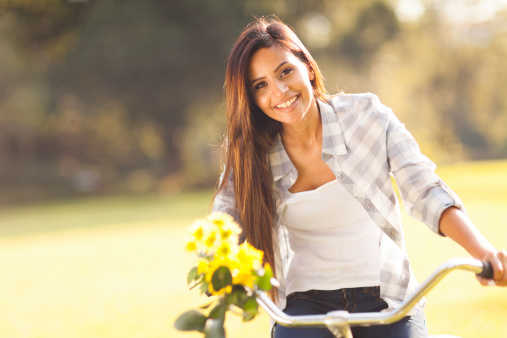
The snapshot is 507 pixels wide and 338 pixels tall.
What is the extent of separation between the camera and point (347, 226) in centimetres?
293

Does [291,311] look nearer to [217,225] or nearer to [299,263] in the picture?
[299,263]

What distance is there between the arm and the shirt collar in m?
0.62

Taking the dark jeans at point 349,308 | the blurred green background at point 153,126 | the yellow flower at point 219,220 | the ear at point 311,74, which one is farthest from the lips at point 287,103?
the blurred green background at point 153,126

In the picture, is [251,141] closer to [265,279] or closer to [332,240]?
[332,240]

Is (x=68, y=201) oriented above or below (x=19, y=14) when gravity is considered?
below

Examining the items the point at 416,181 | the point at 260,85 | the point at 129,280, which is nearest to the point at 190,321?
the point at 416,181

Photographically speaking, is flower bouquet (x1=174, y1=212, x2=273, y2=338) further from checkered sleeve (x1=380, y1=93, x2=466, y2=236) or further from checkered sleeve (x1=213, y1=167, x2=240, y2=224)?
checkered sleeve (x1=213, y1=167, x2=240, y2=224)

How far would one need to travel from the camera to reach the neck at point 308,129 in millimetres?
3094

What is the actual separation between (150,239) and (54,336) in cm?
711

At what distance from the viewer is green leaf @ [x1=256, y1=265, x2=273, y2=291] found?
2.05 m

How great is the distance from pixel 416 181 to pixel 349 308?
0.60 metres

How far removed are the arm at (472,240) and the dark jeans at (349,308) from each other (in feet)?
1.46

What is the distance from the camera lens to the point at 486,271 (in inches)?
77.2

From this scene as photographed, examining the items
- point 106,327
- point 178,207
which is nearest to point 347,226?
point 106,327
